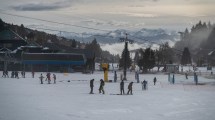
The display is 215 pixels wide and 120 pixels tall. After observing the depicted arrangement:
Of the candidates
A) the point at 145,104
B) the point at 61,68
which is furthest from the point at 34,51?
the point at 145,104

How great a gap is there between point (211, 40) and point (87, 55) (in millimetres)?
79478

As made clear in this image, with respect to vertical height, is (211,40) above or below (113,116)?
above

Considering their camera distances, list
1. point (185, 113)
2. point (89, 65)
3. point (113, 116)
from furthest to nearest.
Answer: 1. point (89, 65)
2. point (185, 113)
3. point (113, 116)

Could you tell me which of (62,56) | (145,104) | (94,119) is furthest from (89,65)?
(94,119)

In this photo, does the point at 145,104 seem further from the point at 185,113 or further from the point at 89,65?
the point at 89,65

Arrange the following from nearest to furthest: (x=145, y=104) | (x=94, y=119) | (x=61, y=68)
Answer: (x=94, y=119)
(x=145, y=104)
(x=61, y=68)

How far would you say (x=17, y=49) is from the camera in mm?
99312

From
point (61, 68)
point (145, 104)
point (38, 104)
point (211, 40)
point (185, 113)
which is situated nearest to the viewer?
point (185, 113)

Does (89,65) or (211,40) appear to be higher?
(211,40)

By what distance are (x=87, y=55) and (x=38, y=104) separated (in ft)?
279

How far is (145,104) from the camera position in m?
26.7

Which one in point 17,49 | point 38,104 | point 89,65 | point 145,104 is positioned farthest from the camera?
point 89,65

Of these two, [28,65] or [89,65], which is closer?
[28,65]

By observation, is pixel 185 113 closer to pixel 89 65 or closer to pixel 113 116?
pixel 113 116
